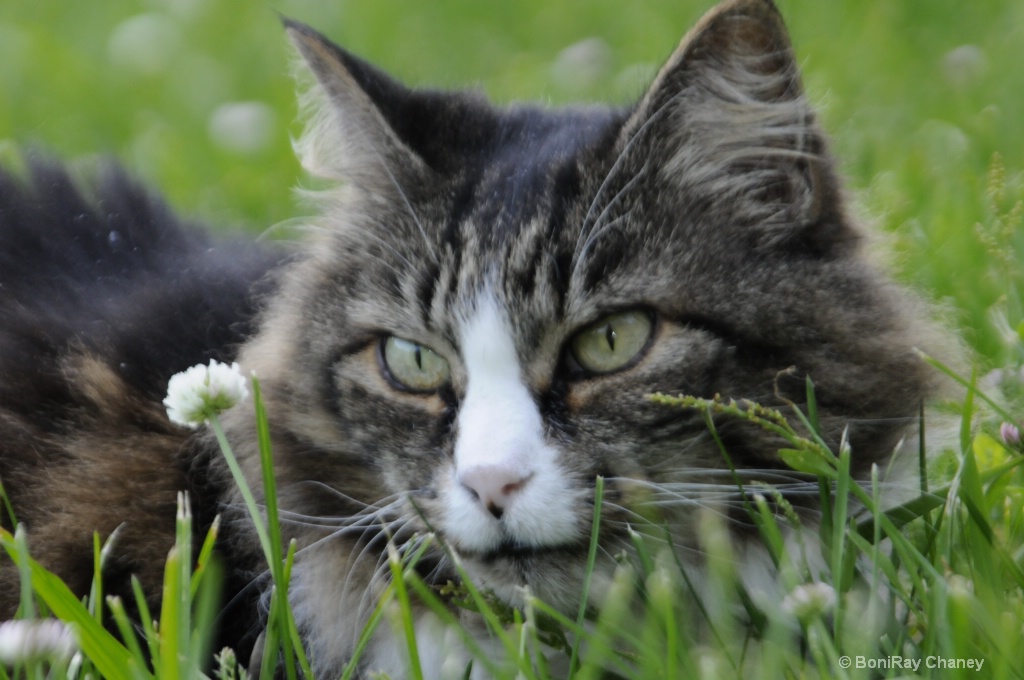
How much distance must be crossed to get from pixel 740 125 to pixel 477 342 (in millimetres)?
546

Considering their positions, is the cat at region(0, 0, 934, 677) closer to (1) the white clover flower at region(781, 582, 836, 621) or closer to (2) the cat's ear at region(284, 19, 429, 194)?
(2) the cat's ear at region(284, 19, 429, 194)

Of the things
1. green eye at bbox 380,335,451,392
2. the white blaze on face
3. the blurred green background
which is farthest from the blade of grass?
the blurred green background

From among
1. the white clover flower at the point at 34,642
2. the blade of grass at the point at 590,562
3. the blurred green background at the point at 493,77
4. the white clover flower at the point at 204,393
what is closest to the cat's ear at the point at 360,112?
the white clover flower at the point at 204,393

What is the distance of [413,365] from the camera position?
184cm

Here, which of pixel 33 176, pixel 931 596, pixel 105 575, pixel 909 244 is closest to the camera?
pixel 931 596

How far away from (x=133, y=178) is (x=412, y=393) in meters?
1.03

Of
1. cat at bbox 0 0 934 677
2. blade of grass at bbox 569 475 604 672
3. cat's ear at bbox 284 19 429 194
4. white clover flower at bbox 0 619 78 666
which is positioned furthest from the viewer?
cat's ear at bbox 284 19 429 194

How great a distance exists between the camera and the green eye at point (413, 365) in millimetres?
1809

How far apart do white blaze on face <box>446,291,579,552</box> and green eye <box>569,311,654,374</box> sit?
100 millimetres

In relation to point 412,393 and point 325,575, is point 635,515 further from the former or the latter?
point 325,575

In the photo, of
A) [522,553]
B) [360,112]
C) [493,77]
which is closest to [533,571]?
[522,553]

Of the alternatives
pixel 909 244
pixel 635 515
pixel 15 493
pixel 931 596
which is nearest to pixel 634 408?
pixel 635 515

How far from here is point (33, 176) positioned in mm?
2424

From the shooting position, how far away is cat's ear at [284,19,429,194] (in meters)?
1.93
